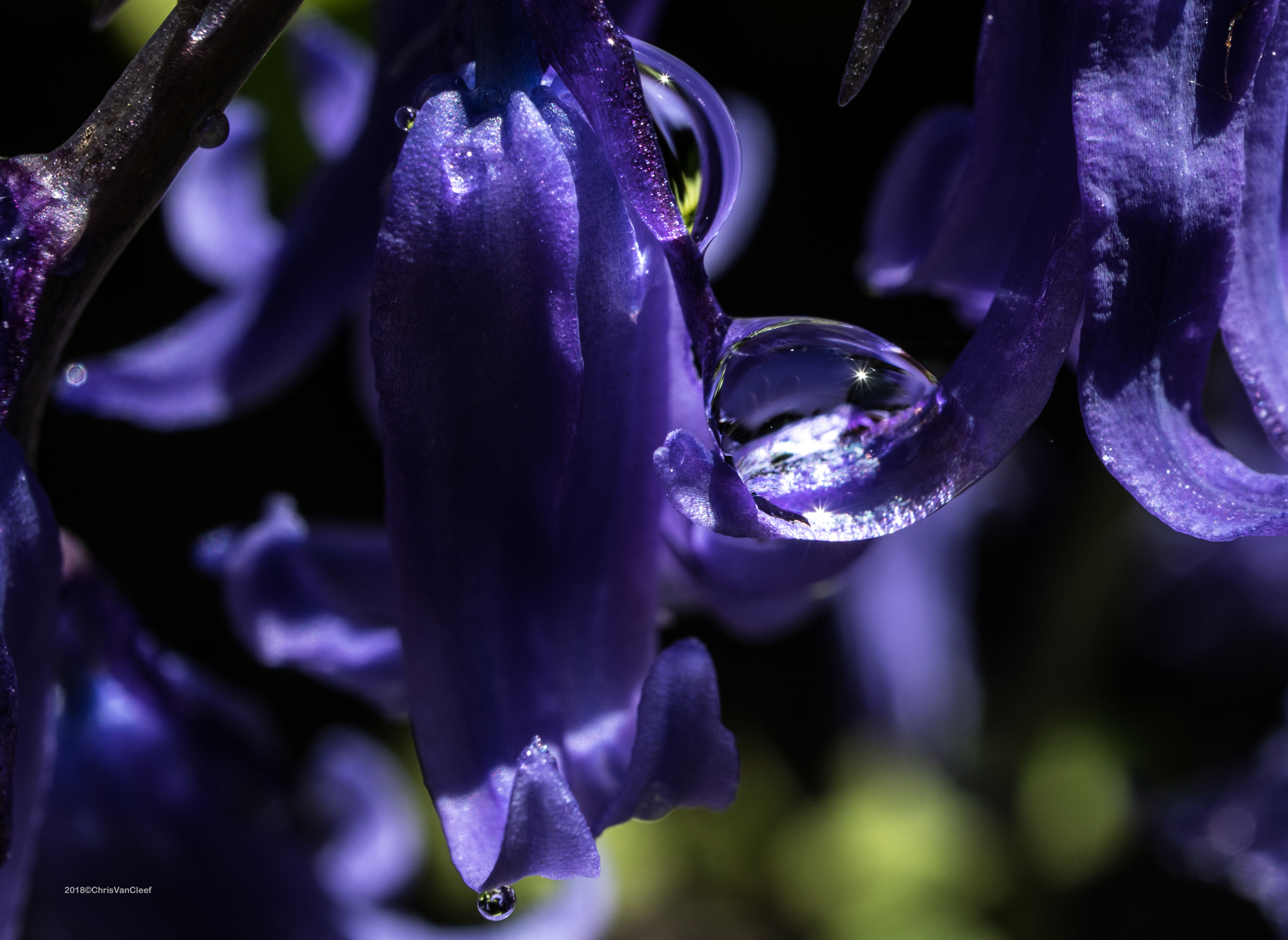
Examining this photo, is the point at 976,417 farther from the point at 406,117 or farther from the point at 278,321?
the point at 278,321

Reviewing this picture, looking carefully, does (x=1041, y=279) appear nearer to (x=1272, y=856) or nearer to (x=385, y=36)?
(x=385, y=36)

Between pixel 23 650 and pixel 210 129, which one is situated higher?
pixel 210 129

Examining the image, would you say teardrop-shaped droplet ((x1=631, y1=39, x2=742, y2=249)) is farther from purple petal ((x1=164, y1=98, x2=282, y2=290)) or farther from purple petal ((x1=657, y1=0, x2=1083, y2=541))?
purple petal ((x1=164, y1=98, x2=282, y2=290))

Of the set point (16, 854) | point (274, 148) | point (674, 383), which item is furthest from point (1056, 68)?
point (274, 148)

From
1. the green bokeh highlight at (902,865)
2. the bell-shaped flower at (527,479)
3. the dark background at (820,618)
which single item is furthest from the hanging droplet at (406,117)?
the green bokeh highlight at (902,865)

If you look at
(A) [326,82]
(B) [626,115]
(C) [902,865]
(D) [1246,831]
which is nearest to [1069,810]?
(C) [902,865]
